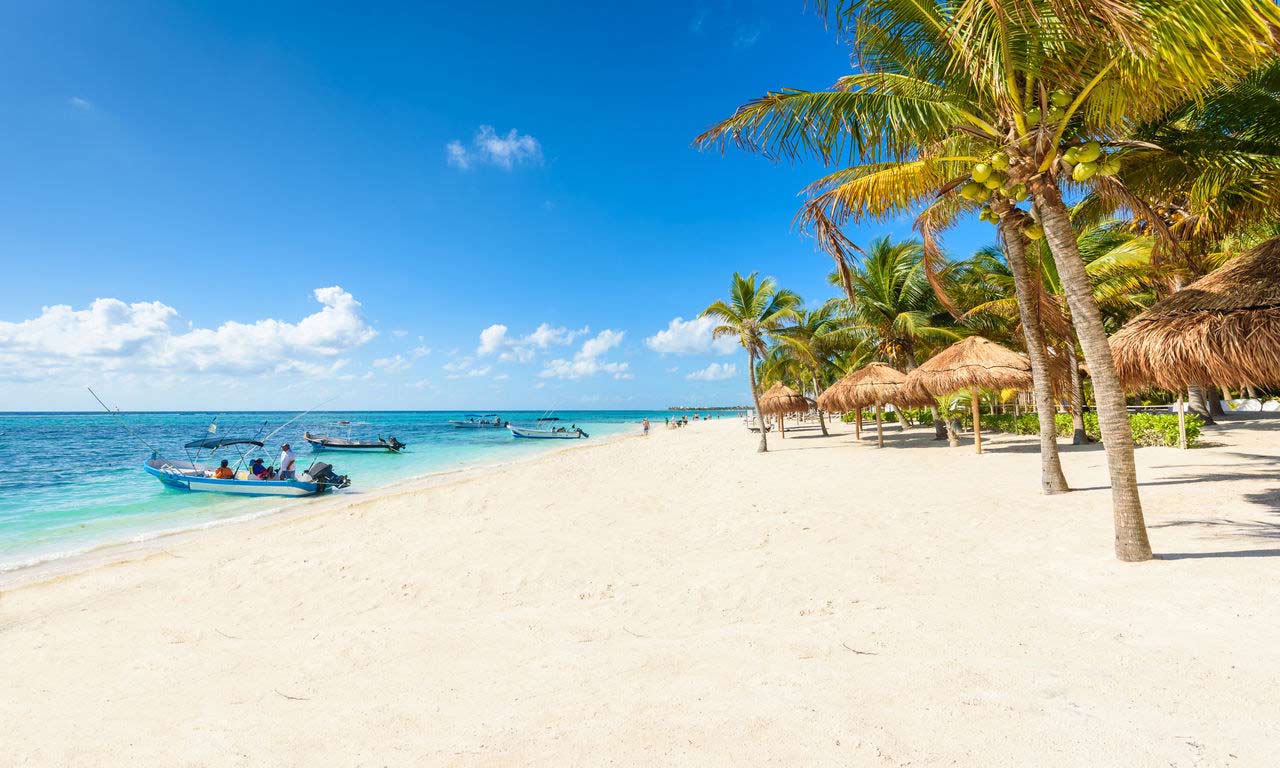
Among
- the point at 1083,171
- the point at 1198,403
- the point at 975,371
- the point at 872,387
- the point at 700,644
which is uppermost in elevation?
the point at 1083,171

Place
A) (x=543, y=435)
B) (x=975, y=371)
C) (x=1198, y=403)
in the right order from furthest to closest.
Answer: (x=543, y=435) → (x=1198, y=403) → (x=975, y=371)

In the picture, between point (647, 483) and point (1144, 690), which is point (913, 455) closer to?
point (647, 483)

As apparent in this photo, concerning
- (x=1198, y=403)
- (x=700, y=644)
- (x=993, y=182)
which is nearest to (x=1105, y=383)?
(x=993, y=182)

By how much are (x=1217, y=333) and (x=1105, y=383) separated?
4.53ft

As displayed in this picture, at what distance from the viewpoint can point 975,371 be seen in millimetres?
12930

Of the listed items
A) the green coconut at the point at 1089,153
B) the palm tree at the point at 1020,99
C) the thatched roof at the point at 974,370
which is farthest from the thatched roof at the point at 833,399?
the green coconut at the point at 1089,153

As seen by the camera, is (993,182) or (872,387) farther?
(872,387)

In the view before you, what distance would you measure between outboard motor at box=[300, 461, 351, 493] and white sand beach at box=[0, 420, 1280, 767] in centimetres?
755

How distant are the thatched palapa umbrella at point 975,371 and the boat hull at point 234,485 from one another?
17.3m

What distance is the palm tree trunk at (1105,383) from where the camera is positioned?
13.6 ft

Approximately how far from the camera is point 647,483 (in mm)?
11625

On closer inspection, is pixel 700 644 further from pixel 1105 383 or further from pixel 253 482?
pixel 253 482

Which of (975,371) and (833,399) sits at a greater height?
(975,371)

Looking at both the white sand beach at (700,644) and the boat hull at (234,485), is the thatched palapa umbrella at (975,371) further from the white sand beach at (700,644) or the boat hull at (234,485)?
the boat hull at (234,485)
